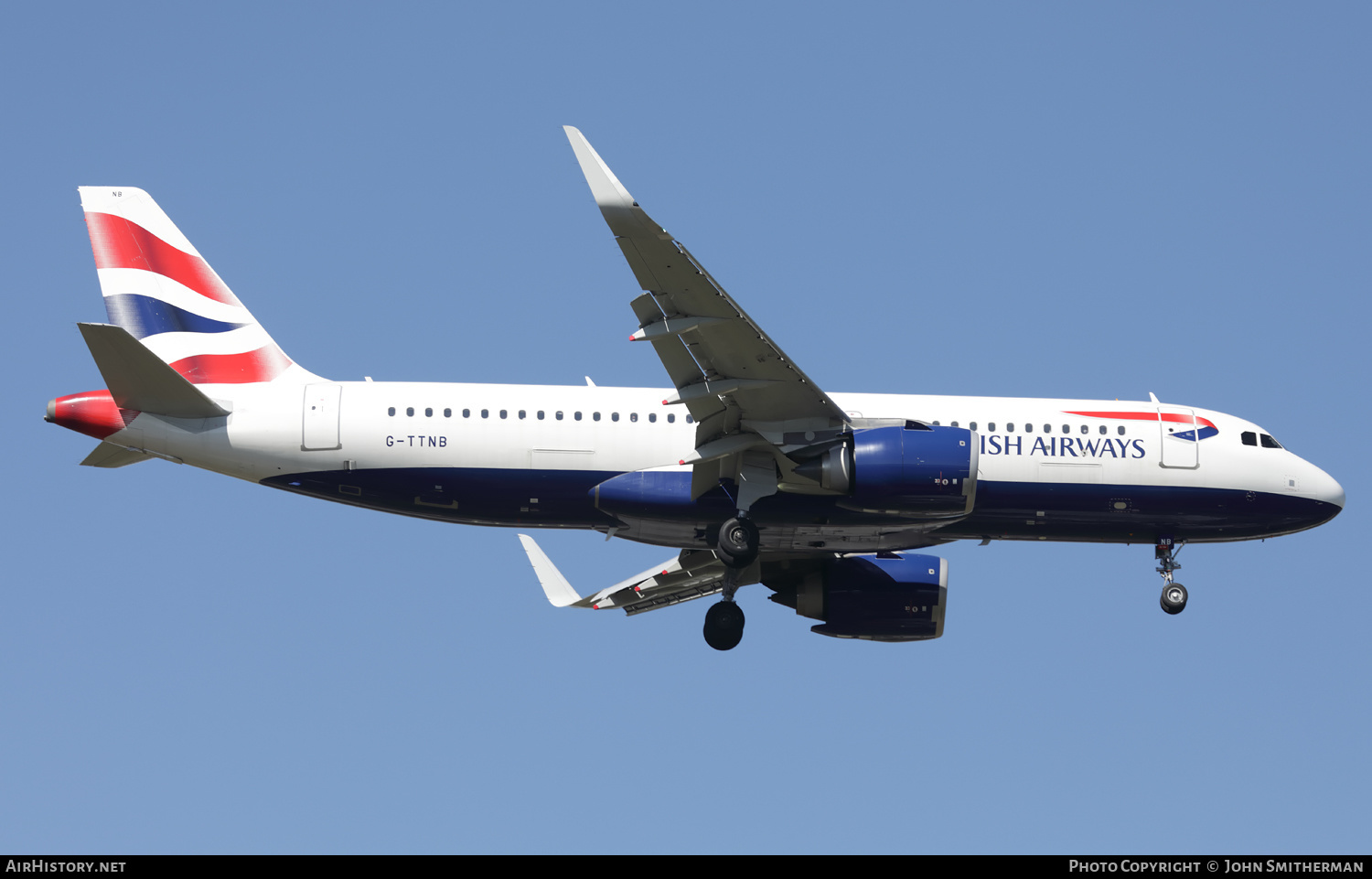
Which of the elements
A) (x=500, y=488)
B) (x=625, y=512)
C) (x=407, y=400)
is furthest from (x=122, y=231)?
(x=625, y=512)

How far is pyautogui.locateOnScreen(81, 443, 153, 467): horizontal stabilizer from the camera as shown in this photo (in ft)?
97.1

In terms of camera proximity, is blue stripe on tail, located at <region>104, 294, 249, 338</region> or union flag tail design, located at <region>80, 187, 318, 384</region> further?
blue stripe on tail, located at <region>104, 294, 249, 338</region>

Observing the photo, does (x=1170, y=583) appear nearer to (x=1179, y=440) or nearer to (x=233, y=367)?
(x=1179, y=440)

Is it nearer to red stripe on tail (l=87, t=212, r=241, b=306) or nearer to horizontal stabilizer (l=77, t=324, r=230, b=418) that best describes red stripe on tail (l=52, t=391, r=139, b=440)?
horizontal stabilizer (l=77, t=324, r=230, b=418)

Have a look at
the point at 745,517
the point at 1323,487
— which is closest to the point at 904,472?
the point at 745,517

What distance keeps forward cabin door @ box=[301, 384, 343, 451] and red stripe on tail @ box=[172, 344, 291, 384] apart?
1.51m

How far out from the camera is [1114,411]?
31.2m

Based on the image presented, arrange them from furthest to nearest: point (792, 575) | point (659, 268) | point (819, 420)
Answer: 1. point (792, 575)
2. point (819, 420)
3. point (659, 268)

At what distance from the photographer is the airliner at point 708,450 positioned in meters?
27.7

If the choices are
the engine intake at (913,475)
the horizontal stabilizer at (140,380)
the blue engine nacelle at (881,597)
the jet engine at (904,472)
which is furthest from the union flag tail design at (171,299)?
the blue engine nacelle at (881,597)

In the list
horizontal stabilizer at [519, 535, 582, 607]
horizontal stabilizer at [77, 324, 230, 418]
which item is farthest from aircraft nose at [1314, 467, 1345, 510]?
horizontal stabilizer at [77, 324, 230, 418]

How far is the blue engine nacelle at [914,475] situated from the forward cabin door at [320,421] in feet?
33.0

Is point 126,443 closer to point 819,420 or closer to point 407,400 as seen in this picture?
point 407,400
